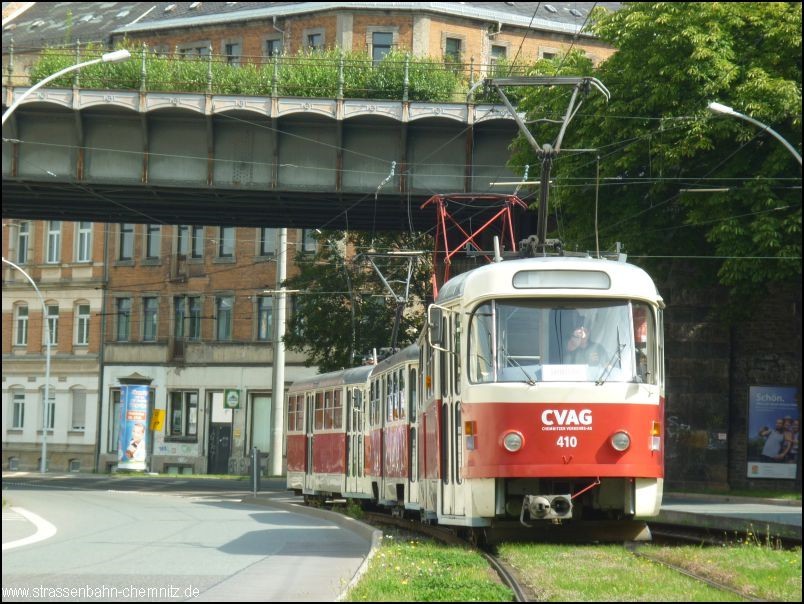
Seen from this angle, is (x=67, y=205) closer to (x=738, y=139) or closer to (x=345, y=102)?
(x=345, y=102)

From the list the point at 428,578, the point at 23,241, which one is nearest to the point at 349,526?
the point at 428,578

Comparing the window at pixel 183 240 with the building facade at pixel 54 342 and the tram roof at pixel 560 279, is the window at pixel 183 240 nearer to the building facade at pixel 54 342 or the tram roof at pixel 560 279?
the building facade at pixel 54 342

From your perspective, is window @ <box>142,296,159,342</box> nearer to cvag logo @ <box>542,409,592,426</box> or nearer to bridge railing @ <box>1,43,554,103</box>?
bridge railing @ <box>1,43,554,103</box>

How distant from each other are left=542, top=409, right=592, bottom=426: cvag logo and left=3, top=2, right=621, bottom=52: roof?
50.3 m

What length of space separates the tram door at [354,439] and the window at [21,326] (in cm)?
4807

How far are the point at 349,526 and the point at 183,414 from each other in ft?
151

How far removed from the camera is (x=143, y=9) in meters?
76.6

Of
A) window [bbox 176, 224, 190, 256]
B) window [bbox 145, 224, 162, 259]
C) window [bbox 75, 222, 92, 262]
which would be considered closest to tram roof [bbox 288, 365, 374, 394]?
window [bbox 176, 224, 190, 256]

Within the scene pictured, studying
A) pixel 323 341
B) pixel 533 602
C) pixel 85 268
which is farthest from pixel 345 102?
pixel 85 268

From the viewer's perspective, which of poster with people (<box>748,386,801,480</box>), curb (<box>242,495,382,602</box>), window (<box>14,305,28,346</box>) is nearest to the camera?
curb (<box>242,495,382,602</box>)

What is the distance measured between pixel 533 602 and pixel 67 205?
3137 cm

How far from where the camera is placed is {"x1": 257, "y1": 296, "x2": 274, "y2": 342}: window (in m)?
66.9

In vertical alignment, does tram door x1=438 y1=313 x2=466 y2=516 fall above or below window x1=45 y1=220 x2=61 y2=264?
below

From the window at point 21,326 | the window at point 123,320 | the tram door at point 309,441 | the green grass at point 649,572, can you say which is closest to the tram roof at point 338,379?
the tram door at point 309,441
